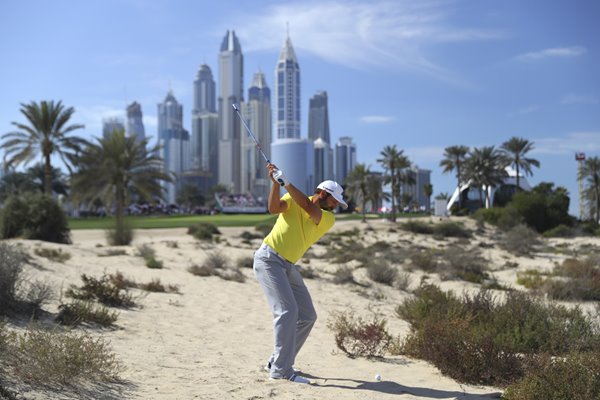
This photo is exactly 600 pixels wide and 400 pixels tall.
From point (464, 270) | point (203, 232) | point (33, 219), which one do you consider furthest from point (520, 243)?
point (33, 219)

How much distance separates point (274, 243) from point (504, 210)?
160 feet

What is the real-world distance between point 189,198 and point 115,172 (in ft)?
358

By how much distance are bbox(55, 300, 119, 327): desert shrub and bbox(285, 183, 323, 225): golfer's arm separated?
417 cm

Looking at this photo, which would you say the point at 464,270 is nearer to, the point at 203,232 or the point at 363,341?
the point at 363,341

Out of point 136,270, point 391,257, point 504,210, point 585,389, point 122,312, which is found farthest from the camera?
point 504,210

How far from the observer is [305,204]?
5121 mm

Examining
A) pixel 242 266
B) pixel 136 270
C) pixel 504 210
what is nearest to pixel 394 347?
pixel 136 270

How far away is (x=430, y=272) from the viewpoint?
62.3ft

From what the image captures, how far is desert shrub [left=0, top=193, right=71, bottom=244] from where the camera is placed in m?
22.6

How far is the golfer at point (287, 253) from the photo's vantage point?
210 inches

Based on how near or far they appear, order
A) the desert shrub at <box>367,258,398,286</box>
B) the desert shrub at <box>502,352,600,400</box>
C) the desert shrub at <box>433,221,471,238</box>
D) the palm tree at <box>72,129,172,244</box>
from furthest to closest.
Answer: the desert shrub at <box>433,221,471,238</box> → the palm tree at <box>72,129,172,244</box> → the desert shrub at <box>367,258,398,286</box> → the desert shrub at <box>502,352,600,400</box>

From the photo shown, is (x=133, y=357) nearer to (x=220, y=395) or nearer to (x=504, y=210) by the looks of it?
(x=220, y=395)

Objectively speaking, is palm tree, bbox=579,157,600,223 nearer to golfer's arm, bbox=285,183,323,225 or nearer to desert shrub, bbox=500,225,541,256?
Answer: desert shrub, bbox=500,225,541,256

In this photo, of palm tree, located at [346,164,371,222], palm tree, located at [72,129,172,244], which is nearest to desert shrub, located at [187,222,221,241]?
palm tree, located at [72,129,172,244]
